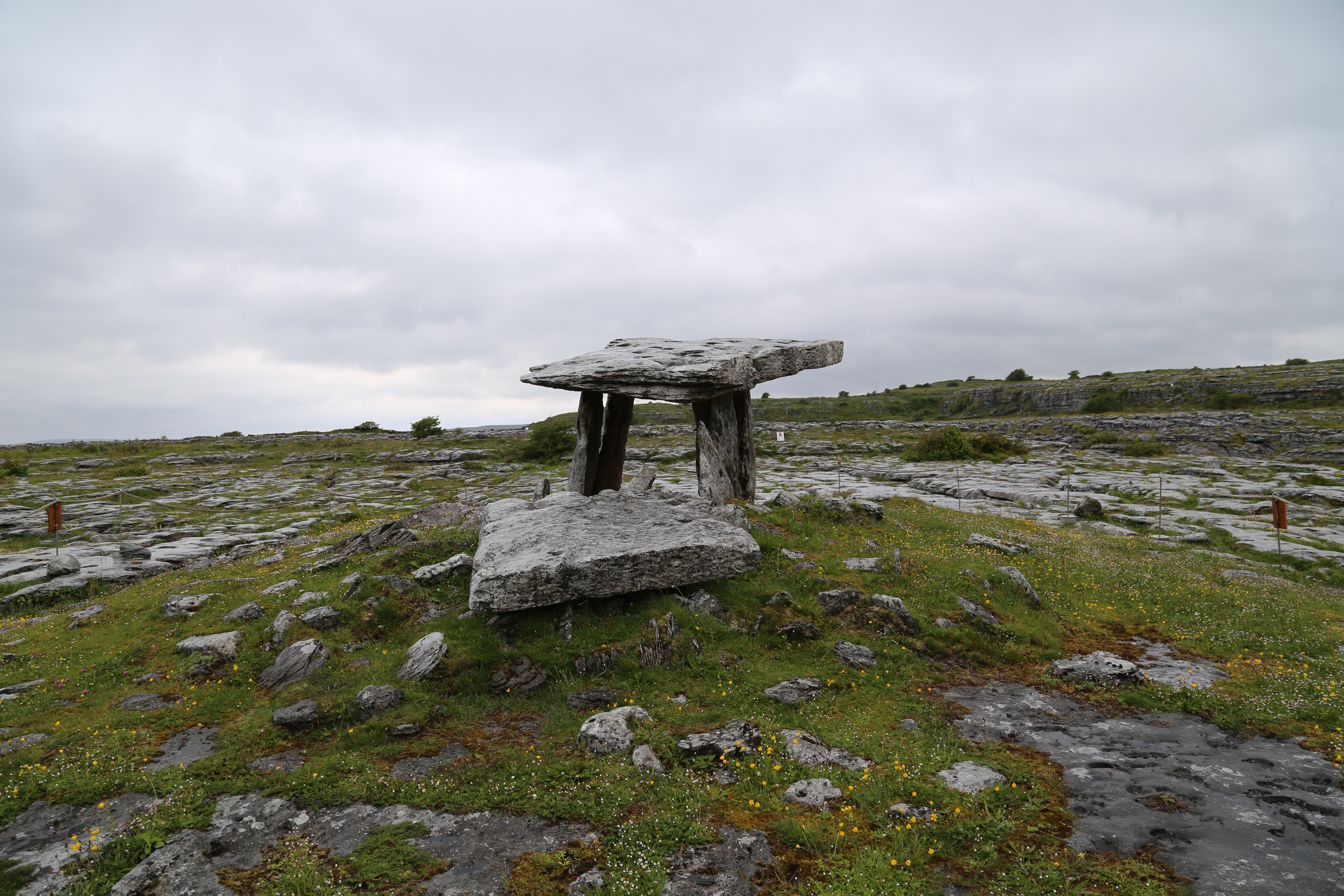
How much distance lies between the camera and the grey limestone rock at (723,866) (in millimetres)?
5512

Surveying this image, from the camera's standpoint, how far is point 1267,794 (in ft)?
21.6

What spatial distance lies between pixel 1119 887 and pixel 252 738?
1054 cm

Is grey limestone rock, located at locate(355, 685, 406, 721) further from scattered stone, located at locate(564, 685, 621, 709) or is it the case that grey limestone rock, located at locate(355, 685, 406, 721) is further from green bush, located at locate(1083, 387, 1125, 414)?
green bush, located at locate(1083, 387, 1125, 414)

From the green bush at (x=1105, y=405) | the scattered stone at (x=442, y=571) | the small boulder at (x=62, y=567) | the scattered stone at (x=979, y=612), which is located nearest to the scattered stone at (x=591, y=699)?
the scattered stone at (x=442, y=571)

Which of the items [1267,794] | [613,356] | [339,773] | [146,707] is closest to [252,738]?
[339,773]

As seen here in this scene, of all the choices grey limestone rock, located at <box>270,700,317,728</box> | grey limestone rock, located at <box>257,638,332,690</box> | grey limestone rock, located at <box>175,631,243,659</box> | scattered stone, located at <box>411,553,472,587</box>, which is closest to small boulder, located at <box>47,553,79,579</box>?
grey limestone rock, located at <box>175,631,243,659</box>

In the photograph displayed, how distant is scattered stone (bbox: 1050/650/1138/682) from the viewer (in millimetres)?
9922

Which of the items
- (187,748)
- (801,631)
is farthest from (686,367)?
(187,748)

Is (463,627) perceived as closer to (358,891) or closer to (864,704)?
(358,891)

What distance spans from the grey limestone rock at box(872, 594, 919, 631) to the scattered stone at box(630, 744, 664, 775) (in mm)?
6075

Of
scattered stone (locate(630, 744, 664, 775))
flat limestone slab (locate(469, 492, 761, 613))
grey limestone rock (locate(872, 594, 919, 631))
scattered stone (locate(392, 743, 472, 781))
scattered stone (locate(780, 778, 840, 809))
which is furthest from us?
grey limestone rock (locate(872, 594, 919, 631))

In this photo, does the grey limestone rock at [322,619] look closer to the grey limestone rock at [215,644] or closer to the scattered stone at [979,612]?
the grey limestone rock at [215,644]

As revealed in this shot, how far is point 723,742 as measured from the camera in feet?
25.8

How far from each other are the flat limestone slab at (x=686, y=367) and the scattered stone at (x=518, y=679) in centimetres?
704
